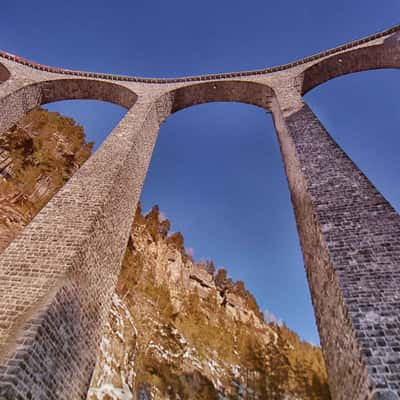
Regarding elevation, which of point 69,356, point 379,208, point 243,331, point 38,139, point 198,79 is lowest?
point 69,356

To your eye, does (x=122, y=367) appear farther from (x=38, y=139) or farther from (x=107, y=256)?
(x=38, y=139)

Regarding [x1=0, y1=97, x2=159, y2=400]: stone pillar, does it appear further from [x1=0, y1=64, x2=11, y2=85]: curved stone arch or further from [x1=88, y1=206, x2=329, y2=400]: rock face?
[x1=0, y1=64, x2=11, y2=85]: curved stone arch

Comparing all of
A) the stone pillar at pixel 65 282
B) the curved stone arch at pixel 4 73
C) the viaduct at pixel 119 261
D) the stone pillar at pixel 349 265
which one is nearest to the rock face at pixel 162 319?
the curved stone arch at pixel 4 73

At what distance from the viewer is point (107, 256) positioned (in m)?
7.38

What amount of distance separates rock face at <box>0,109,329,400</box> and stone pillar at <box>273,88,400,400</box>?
21.0ft

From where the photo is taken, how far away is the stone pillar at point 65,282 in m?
4.73

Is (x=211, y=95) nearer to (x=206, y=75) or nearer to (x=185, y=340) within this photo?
(x=206, y=75)

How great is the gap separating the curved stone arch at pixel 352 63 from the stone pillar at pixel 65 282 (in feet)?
27.0

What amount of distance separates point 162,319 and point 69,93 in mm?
10760

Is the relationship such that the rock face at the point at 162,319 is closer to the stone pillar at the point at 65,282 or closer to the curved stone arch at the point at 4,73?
the curved stone arch at the point at 4,73

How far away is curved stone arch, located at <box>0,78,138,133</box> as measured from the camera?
13.4 meters

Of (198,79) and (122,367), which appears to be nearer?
(122,367)

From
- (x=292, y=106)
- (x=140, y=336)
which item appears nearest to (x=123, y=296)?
(x=140, y=336)

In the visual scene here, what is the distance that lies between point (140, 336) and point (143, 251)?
6.13 meters
